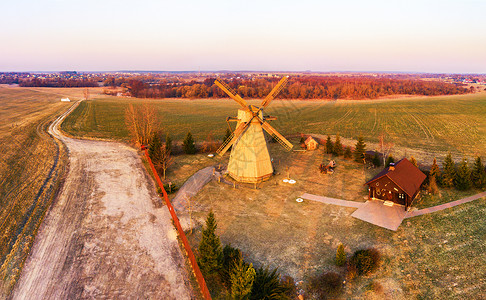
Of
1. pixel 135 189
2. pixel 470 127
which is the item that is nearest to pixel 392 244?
pixel 135 189

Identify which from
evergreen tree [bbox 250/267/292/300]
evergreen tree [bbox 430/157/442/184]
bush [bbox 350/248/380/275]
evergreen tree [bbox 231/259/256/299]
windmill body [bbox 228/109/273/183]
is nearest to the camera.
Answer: evergreen tree [bbox 231/259/256/299]

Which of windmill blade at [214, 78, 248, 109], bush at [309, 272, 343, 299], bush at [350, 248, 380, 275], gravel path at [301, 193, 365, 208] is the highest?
windmill blade at [214, 78, 248, 109]

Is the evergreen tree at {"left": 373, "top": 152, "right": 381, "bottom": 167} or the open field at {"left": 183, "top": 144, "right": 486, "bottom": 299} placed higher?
the evergreen tree at {"left": 373, "top": 152, "right": 381, "bottom": 167}

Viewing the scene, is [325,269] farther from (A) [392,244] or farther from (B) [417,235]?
(B) [417,235]

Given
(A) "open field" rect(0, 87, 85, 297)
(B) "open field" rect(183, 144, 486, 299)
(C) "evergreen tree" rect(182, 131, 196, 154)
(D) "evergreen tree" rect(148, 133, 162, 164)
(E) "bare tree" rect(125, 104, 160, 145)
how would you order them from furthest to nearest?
1. (E) "bare tree" rect(125, 104, 160, 145)
2. (C) "evergreen tree" rect(182, 131, 196, 154)
3. (D) "evergreen tree" rect(148, 133, 162, 164)
4. (A) "open field" rect(0, 87, 85, 297)
5. (B) "open field" rect(183, 144, 486, 299)

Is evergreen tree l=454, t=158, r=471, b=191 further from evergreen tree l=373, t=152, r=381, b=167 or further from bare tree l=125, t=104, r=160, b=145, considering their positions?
bare tree l=125, t=104, r=160, b=145

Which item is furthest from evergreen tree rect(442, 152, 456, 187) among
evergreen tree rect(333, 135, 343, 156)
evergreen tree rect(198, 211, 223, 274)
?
evergreen tree rect(198, 211, 223, 274)

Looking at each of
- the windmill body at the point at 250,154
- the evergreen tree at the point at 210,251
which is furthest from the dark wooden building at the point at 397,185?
the evergreen tree at the point at 210,251
